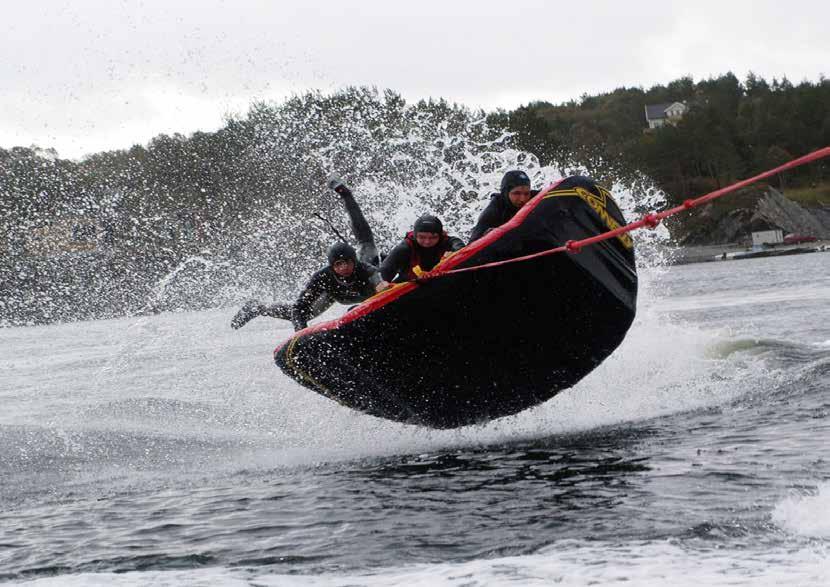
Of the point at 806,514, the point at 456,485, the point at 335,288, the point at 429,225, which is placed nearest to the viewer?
the point at 806,514

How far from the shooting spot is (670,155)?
86188 millimetres

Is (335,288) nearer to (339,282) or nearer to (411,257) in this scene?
(339,282)

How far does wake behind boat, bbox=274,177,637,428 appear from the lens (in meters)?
8.73

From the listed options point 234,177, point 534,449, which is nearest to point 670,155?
point 234,177

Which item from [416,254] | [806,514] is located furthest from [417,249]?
[806,514]

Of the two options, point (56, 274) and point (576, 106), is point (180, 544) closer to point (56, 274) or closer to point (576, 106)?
point (56, 274)

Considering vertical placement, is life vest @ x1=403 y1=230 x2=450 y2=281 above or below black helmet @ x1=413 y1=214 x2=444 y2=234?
below

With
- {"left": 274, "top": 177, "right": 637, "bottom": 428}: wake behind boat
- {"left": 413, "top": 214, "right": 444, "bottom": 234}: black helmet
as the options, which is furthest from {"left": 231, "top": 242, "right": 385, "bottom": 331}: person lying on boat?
{"left": 274, "top": 177, "right": 637, "bottom": 428}: wake behind boat

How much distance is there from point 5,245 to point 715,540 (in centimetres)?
4397

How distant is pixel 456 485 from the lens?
26.0 feet

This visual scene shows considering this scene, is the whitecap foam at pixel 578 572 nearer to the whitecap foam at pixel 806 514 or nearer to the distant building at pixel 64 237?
the whitecap foam at pixel 806 514

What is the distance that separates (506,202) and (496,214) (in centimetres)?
14

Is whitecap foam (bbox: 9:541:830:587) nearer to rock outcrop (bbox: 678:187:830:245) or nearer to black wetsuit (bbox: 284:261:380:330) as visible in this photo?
black wetsuit (bbox: 284:261:380:330)

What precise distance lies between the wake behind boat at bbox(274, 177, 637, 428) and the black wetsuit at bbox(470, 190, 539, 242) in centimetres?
83
